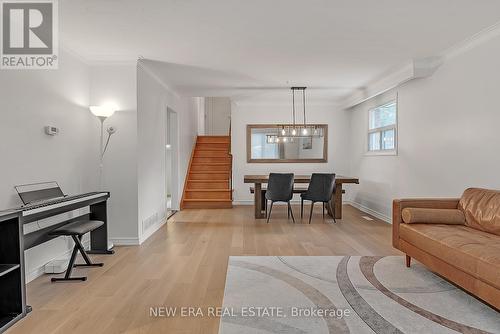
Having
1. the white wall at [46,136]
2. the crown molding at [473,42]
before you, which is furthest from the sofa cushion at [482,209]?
the white wall at [46,136]

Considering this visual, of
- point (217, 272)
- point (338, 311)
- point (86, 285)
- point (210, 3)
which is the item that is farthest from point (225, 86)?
point (338, 311)

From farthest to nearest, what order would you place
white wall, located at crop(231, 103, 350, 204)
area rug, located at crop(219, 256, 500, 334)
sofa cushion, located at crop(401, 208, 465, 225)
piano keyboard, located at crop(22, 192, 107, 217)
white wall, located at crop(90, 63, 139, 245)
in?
white wall, located at crop(231, 103, 350, 204) < white wall, located at crop(90, 63, 139, 245) < sofa cushion, located at crop(401, 208, 465, 225) < piano keyboard, located at crop(22, 192, 107, 217) < area rug, located at crop(219, 256, 500, 334)

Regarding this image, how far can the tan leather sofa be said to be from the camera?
7.48ft

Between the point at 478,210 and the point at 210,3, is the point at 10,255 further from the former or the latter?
the point at 478,210

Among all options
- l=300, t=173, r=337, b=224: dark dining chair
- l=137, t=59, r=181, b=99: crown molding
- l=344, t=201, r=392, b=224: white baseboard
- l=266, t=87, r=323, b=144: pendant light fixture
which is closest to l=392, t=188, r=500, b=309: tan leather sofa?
l=300, t=173, r=337, b=224: dark dining chair

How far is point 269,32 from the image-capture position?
3441 mm

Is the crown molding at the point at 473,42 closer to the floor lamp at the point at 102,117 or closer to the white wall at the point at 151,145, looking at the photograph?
the white wall at the point at 151,145

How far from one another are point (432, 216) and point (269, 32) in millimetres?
2503

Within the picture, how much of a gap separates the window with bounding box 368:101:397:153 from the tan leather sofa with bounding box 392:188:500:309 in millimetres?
2529

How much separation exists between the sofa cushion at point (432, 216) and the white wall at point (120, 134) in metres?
3.32

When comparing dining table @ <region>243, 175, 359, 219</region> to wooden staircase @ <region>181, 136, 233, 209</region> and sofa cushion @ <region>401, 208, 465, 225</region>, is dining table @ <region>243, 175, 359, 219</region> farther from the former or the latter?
sofa cushion @ <region>401, 208, 465, 225</region>

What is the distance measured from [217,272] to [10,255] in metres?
1.74

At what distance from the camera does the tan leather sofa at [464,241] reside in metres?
2.28

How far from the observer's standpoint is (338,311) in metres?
2.46
